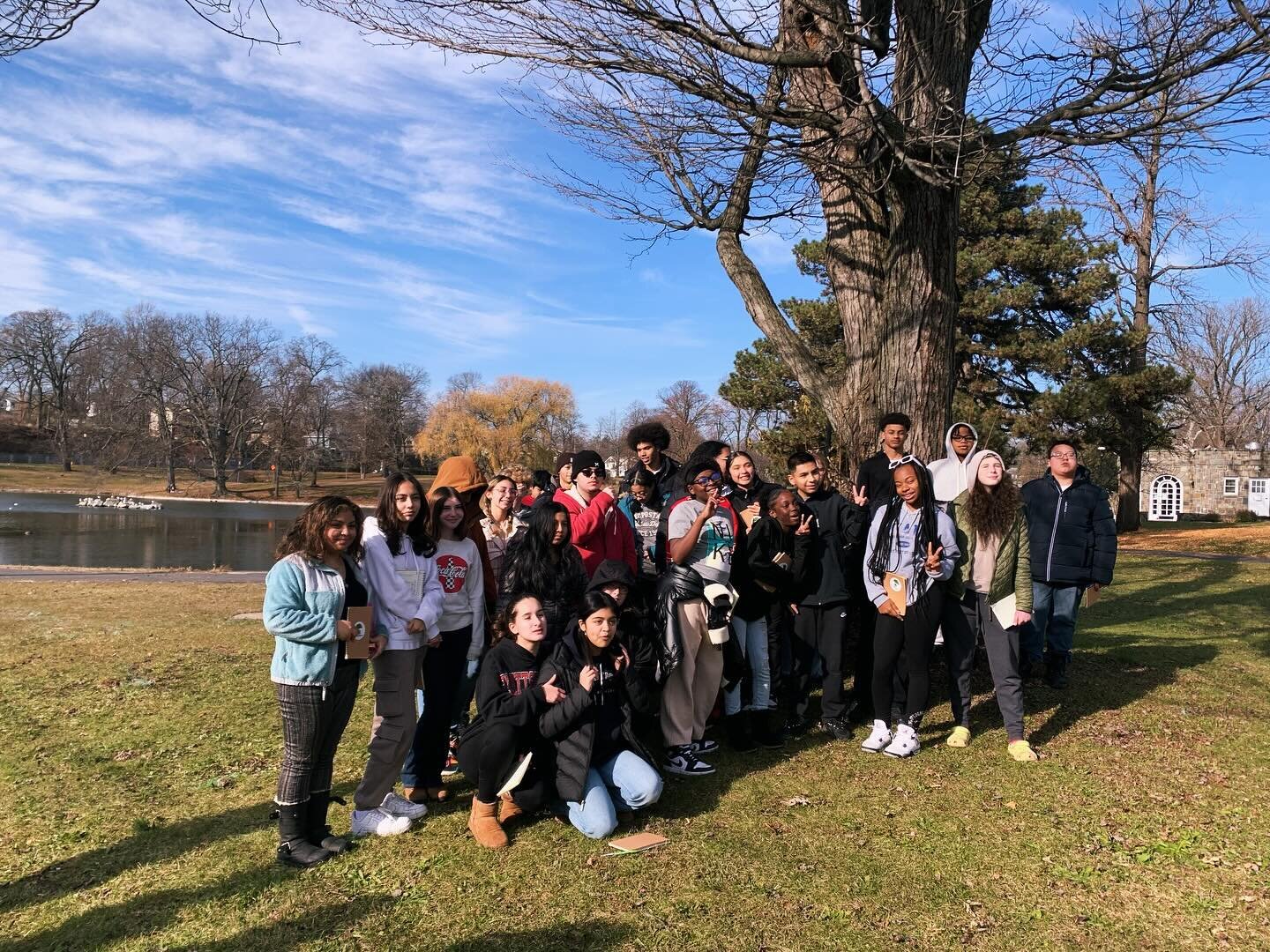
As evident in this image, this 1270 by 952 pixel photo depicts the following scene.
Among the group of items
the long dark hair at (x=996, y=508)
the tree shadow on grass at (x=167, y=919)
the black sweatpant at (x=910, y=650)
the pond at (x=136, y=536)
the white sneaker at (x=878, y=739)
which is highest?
the long dark hair at (x=996, y=508)

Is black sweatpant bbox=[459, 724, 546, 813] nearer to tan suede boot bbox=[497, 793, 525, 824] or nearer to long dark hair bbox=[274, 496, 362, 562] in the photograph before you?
tan suede boot bbox=[497, 793, 525, 824]

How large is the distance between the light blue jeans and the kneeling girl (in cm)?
108

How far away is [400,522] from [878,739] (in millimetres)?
3121

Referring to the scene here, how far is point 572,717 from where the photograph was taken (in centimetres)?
382

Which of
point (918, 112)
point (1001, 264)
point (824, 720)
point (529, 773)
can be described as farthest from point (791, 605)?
point (1001, 264)

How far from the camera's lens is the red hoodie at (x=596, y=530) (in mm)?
4812

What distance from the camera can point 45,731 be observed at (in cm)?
538

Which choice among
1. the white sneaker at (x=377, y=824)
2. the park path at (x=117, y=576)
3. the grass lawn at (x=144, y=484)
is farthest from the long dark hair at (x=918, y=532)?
the grass lawn at (x=144, y=484)

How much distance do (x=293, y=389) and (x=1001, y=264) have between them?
192 feet

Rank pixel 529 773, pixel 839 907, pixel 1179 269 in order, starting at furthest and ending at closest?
1. pixel 1179 269
2. pixel 529 773
3. pixel 839 907

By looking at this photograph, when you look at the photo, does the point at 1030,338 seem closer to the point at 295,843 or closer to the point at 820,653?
the point at 820,653

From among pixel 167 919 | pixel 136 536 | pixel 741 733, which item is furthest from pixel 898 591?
pixel 136 536

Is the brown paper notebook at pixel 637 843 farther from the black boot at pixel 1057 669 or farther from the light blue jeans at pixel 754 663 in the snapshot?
the black boot at pixel 1057 669

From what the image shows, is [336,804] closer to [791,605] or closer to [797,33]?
[791,605]
